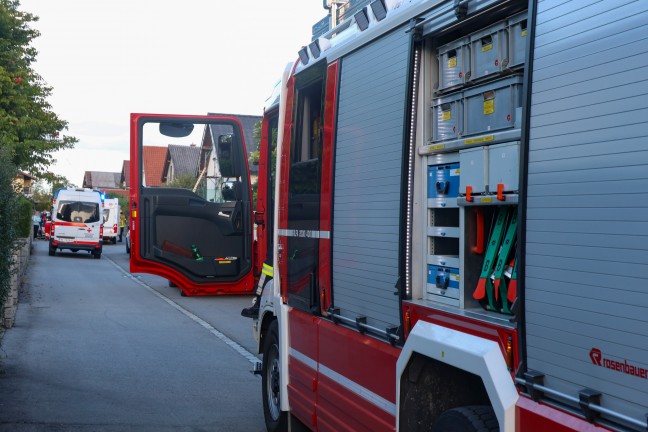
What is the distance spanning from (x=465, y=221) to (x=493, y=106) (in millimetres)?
563

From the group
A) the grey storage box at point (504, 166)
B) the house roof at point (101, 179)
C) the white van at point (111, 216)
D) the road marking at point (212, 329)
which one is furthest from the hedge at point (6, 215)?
the house roof at point (101, 179)

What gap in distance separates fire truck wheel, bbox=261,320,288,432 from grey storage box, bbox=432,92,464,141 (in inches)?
118

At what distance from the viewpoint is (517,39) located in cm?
379

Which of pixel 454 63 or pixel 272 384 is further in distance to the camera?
pixel 272 384

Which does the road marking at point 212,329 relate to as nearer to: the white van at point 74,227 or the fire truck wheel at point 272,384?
the fire truck wheel at point 272,384

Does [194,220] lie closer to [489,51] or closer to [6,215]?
[6,215]

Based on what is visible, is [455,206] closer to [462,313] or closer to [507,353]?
[462,313]

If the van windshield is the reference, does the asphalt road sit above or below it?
below

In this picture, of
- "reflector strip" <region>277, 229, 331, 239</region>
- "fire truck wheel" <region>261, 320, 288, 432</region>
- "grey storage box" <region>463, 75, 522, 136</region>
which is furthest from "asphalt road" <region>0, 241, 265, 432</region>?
"grey storage box" <region>463, 75, 522, 136</region>

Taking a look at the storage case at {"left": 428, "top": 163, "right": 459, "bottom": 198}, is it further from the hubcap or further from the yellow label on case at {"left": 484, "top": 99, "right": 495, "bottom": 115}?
the hubcap

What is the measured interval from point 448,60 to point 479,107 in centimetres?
44

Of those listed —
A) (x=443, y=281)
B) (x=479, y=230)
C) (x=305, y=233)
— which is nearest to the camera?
(x=479, y=230)

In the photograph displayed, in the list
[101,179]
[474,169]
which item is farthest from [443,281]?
[101,179]

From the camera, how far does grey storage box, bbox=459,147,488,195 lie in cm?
390
